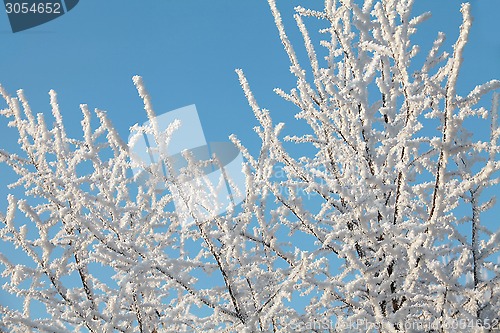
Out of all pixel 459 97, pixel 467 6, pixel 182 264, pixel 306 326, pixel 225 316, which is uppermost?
pixel 467 6

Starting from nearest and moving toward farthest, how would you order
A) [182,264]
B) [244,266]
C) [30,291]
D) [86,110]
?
[182,264] < [244,266] < [30,291] < [86,110]

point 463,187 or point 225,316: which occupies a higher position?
point 463,187

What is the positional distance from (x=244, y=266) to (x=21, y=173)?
8.22 ft

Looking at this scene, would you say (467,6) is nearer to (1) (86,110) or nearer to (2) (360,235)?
(2) (360,235)

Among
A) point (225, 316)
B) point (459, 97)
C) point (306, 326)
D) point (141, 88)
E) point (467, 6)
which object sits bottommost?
point (306, 326)

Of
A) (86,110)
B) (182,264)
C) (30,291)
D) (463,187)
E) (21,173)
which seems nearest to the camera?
(463,187)

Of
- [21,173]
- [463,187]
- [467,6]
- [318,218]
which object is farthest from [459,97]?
[21,173]

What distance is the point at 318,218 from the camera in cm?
368

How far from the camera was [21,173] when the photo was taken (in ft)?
14.6

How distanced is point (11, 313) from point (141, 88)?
1.95 meters

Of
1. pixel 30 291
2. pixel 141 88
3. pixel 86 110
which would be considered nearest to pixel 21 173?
pixel 86 110

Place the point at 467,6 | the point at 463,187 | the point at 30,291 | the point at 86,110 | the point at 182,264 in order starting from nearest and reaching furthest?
the point at 467,6 < the point at 463,187 < the point at 182,264 < the point at 30,291 < the point at 86,110

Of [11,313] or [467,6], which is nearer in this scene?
[467,6]

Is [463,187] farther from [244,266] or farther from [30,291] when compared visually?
[30,291]
